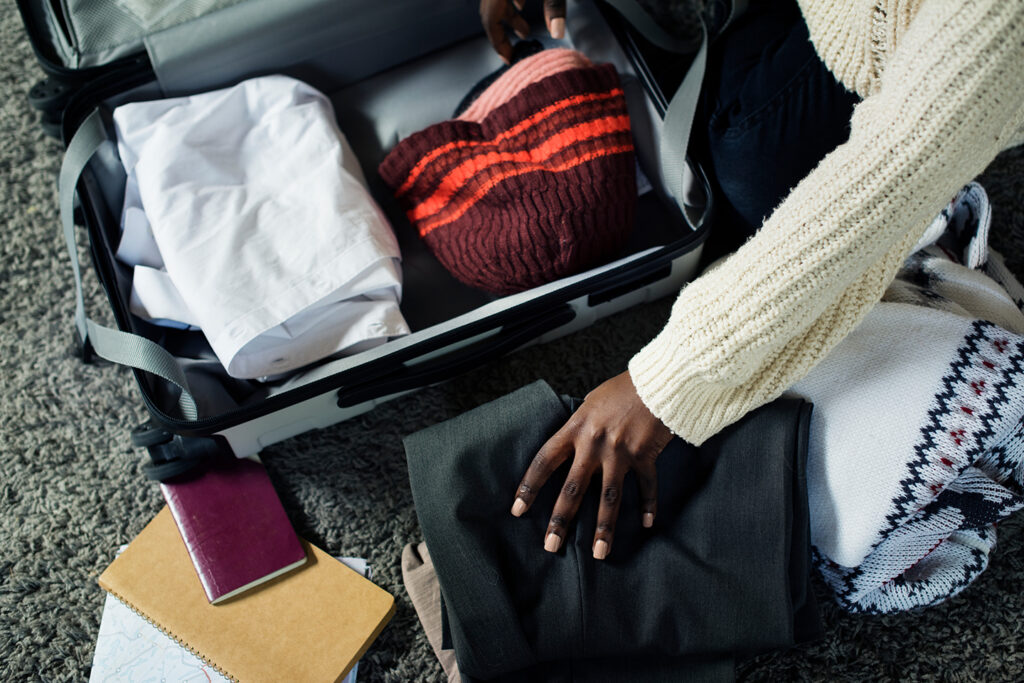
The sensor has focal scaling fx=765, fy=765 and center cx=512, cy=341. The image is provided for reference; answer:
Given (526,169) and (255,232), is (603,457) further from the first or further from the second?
(255,232)

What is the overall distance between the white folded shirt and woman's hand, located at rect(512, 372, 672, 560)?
0.21 meters

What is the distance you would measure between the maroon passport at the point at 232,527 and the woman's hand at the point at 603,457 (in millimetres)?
301

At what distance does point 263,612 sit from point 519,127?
592 millimetres

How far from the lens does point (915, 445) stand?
0.69 m

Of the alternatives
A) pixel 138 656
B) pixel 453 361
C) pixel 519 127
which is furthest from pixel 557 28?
pixel 138 656

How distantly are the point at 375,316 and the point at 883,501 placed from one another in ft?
1.71

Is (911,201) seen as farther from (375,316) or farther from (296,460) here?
(296,460)

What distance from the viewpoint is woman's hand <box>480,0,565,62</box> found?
2.57ft

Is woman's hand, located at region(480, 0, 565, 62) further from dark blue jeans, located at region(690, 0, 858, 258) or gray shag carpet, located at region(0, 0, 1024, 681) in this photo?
gray shag carpet, located at region(0, 0, 1024, 681)

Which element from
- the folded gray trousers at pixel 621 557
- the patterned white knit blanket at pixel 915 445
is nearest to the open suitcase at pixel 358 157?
the folded gray trousers at pixel 621 557

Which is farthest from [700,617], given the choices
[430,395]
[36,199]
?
[36,199]

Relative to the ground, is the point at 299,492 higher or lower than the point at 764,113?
lower

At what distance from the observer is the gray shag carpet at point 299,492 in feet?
2.73

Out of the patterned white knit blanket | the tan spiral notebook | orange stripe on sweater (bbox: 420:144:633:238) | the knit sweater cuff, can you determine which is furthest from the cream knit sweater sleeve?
the tan spiral notebook
